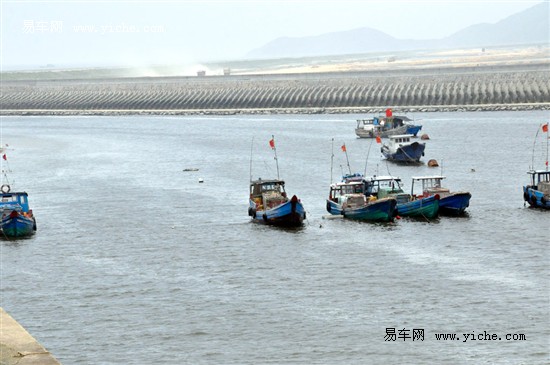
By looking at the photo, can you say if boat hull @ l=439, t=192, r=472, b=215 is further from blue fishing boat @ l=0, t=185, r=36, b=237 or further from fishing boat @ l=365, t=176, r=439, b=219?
blue fishing boat @ l=0, t=185, r=36, b=237

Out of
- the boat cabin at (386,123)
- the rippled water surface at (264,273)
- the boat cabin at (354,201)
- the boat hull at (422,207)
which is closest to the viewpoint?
the rippled water surface at (264,273)

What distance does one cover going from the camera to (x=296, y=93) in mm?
144625

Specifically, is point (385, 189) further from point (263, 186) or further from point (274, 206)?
point (263, 186)

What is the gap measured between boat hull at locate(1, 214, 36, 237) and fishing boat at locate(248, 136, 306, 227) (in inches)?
403

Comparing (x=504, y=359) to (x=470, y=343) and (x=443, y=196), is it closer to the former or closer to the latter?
(x=470, y=343)

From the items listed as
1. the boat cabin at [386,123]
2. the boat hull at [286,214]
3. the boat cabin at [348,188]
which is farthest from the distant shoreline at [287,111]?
the boat hull at [286,214]

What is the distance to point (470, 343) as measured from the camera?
105ft

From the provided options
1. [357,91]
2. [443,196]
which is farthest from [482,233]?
[357,91]

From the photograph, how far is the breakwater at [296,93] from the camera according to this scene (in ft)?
416

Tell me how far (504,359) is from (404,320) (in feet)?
15.1

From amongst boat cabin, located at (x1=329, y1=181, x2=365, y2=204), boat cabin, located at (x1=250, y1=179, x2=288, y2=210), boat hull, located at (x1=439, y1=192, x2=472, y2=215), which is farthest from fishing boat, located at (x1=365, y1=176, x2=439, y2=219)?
boat cabin, located at (x1=250, y1=179, x2=288, y2=210)

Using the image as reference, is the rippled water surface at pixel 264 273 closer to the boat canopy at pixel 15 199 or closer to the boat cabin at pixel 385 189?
the boat canopy at pixel 15 199

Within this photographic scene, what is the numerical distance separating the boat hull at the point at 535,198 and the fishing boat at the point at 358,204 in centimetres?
700

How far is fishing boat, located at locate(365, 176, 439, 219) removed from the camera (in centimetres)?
5228
